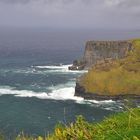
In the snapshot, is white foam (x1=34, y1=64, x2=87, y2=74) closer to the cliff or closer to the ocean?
the ocean

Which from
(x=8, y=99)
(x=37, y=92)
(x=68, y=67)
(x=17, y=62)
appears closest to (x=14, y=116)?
(x=8, y=99)

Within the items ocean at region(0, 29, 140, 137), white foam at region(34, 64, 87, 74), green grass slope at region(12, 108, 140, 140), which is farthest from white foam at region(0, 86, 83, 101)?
green grass slope at region(12, 108, 140, 140)

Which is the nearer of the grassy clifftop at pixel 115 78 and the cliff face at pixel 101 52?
the grassy clifftop at pixel 115 78

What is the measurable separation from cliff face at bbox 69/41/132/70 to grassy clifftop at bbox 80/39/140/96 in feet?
118

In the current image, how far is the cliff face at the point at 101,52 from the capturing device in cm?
13675

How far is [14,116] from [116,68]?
31.3 meters

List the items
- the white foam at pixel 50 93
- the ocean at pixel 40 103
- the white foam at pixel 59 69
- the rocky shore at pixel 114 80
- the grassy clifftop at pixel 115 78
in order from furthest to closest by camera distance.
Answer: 1. the white foam at pixel 59 69
2. the white foam at pixel 50 93
3. the grassy clifftop at pixel 115 78
4. the rocky shore at pixel 114 80
5. the ocean at pixel 40 103

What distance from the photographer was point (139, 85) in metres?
92.4

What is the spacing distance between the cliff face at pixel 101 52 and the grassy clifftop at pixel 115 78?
35879 mm

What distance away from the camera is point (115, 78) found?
312 feet

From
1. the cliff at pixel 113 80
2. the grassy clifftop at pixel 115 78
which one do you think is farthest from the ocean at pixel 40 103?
the grassy clifftop at pixel 115 78

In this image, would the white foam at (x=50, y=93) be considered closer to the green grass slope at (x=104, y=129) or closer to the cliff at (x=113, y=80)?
the cliff at (x=113, y=80)

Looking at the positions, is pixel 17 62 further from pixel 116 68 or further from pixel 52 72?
pixel 116 68

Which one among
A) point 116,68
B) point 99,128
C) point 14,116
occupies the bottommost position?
point 14,116
